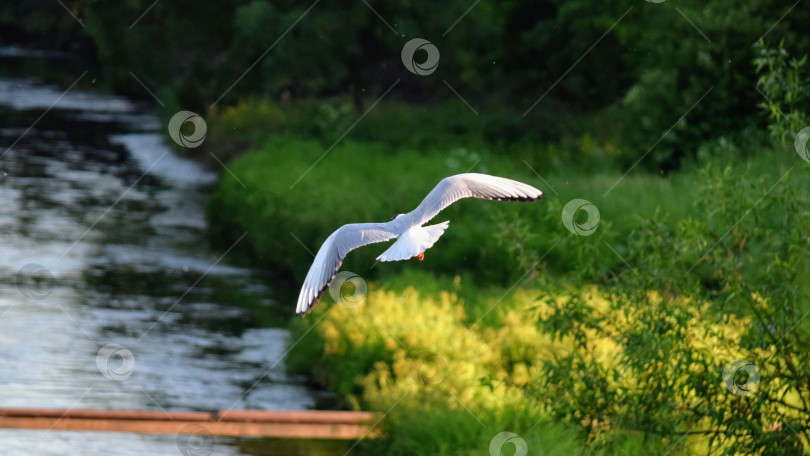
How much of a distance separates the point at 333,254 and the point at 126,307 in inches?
734

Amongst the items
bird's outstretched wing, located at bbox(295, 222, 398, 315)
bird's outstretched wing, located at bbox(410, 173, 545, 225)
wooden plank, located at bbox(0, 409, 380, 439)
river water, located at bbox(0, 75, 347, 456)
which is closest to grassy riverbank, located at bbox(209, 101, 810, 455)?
wooden plank, located at bbox(0, 409, 380, 439)

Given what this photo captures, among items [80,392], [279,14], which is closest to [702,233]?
[80,392]

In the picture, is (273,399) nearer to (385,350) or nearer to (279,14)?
(385,350)

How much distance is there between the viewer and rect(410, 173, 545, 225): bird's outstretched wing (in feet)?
23.0

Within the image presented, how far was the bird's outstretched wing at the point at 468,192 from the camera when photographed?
23.0 ft

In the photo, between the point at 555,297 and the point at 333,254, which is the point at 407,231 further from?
the point at 555,297

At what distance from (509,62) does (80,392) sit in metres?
24.8

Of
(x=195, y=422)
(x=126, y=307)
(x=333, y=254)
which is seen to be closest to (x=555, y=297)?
(x=333, y=254)

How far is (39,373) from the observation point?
2078cm

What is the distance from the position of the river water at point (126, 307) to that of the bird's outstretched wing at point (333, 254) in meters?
9.44

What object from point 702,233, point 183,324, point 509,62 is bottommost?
point 702,233

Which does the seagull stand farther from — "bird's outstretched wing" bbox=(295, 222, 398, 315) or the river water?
the river water

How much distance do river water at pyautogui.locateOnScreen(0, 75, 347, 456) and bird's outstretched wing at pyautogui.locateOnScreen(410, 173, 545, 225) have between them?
948cm

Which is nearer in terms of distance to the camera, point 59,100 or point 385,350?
point 385,350
